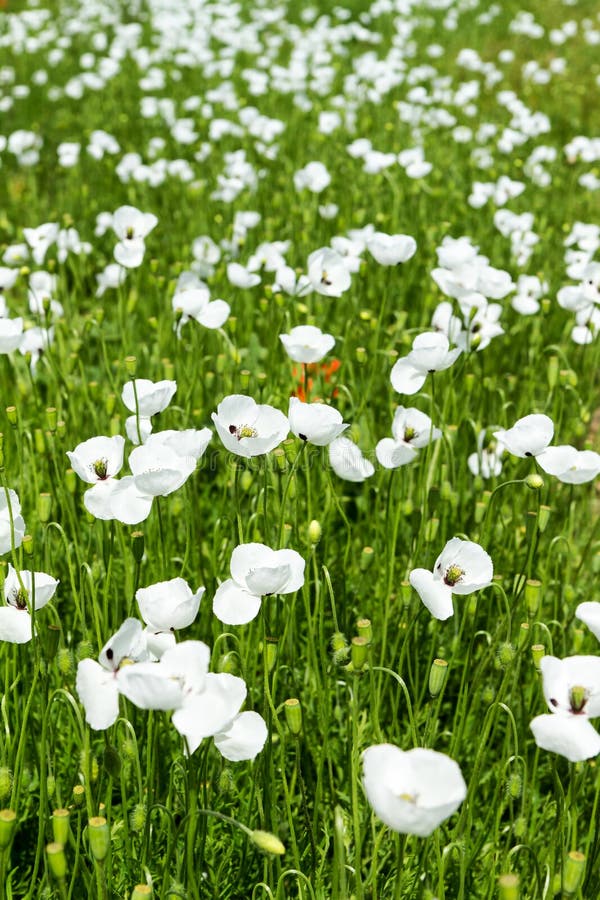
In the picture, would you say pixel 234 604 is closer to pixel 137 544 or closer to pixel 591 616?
pixel 137 544

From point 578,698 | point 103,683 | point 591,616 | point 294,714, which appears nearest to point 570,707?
point 578,698

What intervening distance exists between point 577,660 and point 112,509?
0.77 meters

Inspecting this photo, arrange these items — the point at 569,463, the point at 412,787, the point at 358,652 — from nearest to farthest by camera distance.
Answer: the point at 412,787
the point at 358,652
the point at 569,463

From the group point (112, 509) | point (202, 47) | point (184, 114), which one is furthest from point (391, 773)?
point (202, 47)

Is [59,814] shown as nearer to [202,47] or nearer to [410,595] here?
[410,595]

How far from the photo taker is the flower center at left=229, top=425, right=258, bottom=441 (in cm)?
175

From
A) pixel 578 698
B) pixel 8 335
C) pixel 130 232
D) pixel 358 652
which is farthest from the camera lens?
pixel 130 232

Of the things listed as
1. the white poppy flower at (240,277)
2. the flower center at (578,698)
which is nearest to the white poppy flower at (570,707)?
the flower center at (578,698)

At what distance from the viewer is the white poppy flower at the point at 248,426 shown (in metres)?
1.69

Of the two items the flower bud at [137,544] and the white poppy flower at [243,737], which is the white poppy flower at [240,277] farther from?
the white poppy flower at [243,737]

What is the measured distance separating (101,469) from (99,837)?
69cm

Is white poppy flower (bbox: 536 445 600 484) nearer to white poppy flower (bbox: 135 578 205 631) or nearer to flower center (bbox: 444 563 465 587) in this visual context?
flower center (bbox: 444 563 465 587)

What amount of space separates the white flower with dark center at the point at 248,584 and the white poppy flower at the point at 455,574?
0.20 metres

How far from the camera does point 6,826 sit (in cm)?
127
